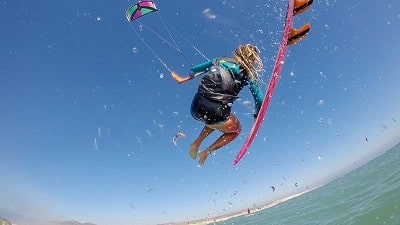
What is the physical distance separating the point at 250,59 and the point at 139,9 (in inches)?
158

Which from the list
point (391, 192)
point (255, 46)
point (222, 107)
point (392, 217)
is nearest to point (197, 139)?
point (222, 107)

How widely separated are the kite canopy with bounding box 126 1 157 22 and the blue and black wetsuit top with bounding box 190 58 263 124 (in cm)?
321

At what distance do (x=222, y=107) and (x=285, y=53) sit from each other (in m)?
1.88

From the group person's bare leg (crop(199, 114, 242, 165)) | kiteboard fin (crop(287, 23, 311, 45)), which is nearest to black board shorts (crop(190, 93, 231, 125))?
person's bare leg (crop(199, 114, 242, 165))

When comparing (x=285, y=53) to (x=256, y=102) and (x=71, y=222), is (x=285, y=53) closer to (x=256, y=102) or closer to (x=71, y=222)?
(x=256, y=102)

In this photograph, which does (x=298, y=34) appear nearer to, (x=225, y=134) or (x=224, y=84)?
(x=224, y=84)

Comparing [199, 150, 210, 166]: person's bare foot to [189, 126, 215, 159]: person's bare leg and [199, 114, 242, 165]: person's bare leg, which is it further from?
[189, 126, 215, 159]: person's bare leg

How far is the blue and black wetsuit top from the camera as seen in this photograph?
586 centimetres

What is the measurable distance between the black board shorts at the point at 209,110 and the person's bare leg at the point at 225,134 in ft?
0.58

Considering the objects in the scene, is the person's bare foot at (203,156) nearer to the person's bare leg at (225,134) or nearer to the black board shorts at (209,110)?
the person's bare leg at (225,134)

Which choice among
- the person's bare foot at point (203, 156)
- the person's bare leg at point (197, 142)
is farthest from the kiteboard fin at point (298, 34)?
the person's bare foot at point (203, 156)

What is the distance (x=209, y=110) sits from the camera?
5.94 metres

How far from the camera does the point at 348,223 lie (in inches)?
498

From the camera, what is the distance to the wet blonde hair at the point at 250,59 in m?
5.91
